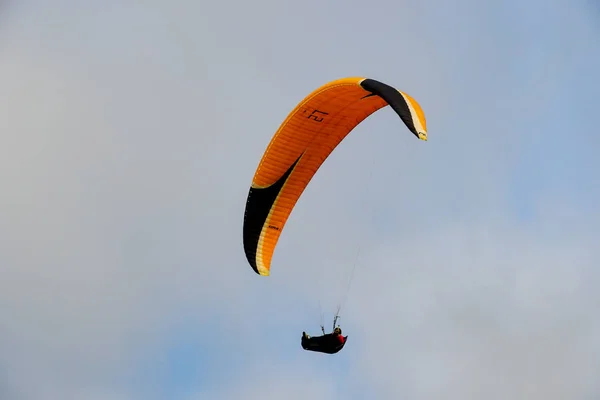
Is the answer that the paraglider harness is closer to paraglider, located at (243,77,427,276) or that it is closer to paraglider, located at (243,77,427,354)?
paraglider, located at (243,77,427,354)

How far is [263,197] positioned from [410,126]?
1249 centimetres

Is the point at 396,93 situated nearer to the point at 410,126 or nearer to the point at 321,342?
the point at 410,126

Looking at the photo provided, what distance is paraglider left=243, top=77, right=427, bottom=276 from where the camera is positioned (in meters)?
53.9

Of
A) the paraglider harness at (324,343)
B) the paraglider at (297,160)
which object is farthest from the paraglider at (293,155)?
the paraglider harness at (324,343)

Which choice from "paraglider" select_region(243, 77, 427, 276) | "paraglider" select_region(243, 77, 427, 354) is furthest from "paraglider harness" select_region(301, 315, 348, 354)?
"paraglider" select_region(243, 77, 427, 276)

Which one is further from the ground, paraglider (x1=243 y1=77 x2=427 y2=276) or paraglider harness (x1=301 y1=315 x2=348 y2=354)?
paraglider (x1=243 y1=77 x2=427 y2=276)

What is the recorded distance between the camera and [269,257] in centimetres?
5612

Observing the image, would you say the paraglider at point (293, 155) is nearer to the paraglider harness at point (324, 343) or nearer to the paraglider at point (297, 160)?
the paraglider at point (297, 160)

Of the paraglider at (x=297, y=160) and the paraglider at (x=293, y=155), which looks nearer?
the paraglider at (x=297, y=160)

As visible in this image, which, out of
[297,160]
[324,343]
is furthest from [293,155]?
[324,343]

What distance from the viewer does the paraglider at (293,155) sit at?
53.9 metres

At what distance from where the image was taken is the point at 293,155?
2200 inches

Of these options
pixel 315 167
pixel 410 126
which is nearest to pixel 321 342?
pixel 315 167

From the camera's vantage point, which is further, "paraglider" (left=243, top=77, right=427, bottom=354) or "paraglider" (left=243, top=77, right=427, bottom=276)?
"paraglider" (left=243, top=77, right=427, bottom=276)
